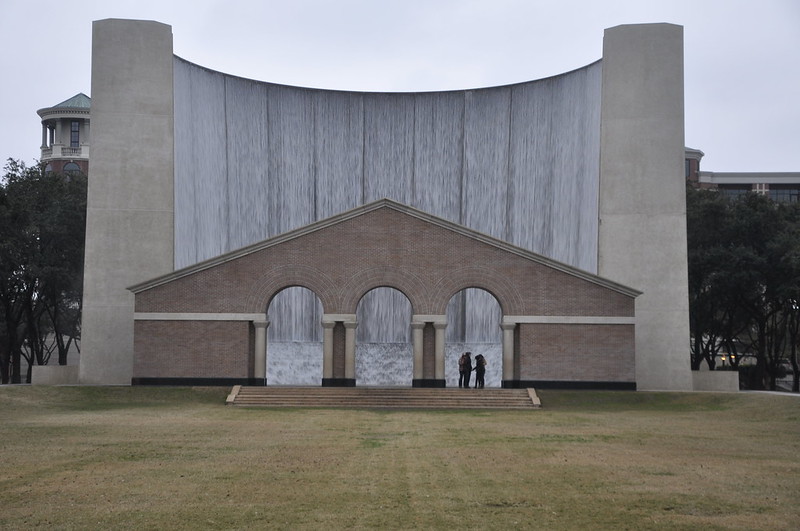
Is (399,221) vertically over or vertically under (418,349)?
over

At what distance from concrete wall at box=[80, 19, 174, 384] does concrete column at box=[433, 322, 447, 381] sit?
42.6ft

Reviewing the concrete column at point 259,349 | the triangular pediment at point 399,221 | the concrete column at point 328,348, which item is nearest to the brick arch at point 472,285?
the triangular pediment at point 399,221

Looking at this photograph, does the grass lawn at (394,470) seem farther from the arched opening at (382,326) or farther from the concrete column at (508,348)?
the arched opening at (382,326)

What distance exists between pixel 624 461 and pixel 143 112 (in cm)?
3426

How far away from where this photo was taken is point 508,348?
4556 cm

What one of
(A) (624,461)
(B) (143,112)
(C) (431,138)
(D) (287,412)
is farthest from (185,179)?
(A) (624,461)

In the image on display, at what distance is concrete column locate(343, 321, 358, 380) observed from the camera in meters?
45.3

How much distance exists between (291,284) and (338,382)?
4.45 metres

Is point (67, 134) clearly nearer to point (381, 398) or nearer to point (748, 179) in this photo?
point (748, 179)

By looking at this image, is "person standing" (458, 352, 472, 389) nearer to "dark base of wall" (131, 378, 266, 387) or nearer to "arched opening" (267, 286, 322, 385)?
"dark base of wall" (131, 378, 266, 387)

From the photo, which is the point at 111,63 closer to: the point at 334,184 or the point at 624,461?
the point at 334,184

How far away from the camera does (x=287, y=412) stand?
37188 mm

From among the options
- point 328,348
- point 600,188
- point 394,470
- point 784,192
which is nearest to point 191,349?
point 328,348

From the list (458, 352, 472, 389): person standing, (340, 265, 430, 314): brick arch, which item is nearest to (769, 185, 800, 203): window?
(458, 352, 472, 389): person standing
